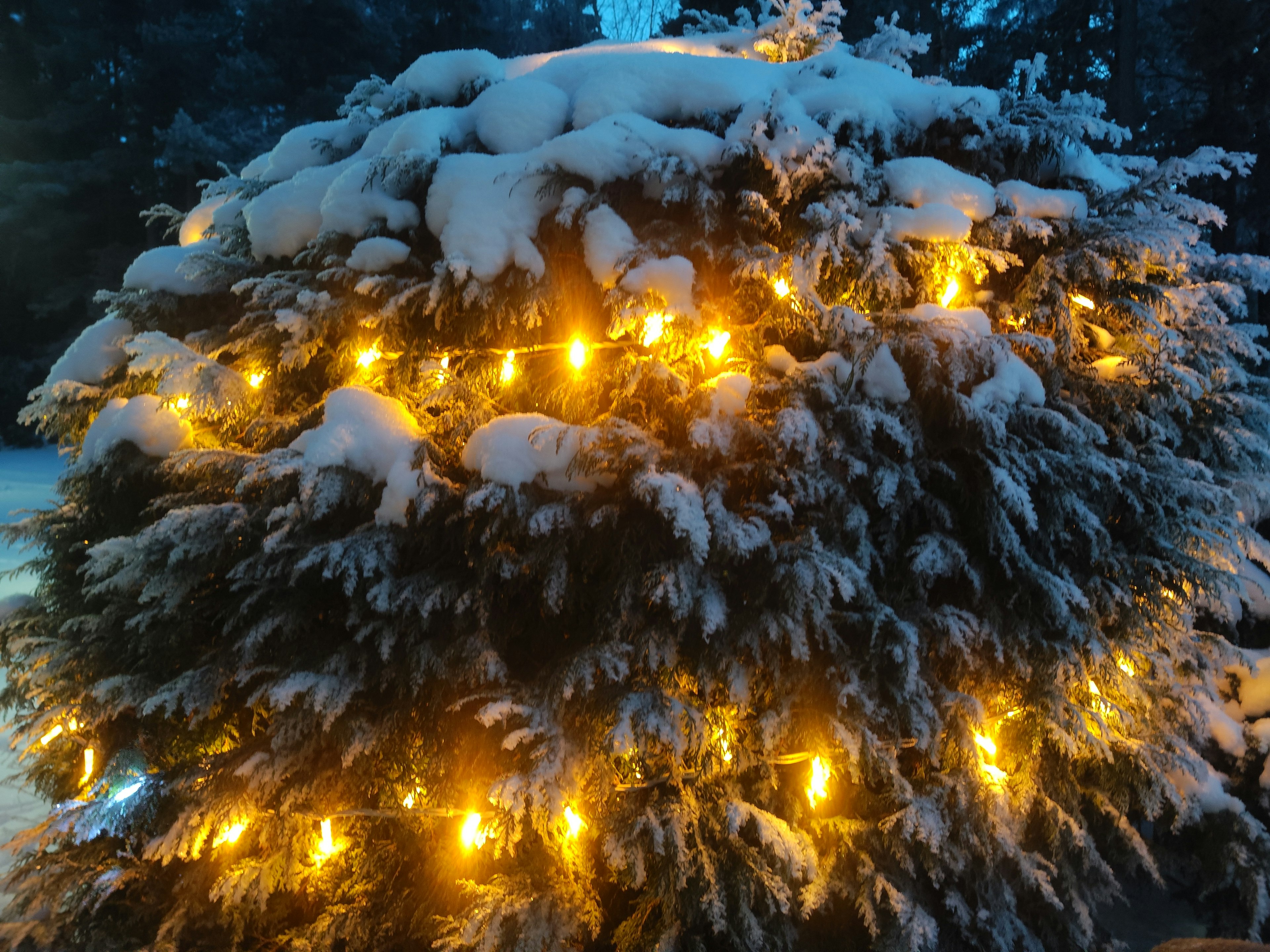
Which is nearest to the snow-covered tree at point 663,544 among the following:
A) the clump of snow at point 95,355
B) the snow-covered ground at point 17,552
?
the clump of snow at point 95,355

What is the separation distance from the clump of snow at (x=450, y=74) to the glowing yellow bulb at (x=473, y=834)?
3352 mm

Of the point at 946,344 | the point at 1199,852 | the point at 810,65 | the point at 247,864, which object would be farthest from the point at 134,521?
the point at 1199,852

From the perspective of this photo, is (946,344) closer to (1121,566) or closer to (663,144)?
(1121,566)

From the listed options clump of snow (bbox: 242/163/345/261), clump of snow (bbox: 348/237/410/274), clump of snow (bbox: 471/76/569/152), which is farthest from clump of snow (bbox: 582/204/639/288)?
clump of snow (bbox: 242/163/345/261)

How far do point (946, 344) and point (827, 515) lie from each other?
0.71 metres

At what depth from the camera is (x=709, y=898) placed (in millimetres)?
2266

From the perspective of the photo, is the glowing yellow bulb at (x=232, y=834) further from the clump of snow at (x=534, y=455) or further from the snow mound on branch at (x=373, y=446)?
the clump of snow at (x=534, y=455)

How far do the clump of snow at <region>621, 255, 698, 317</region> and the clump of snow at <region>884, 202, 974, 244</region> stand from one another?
753 mm

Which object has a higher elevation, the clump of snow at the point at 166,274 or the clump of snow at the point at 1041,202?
the clump of snow at the point at 1041,202

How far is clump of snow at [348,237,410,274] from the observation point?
272 cm

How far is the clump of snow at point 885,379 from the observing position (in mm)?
2402

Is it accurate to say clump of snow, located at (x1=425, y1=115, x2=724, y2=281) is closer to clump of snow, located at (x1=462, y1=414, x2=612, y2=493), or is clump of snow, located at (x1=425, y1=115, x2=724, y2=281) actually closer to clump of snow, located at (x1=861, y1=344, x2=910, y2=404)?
clump of snow, located at (x1=462, y1=414, x2=612, y2=493)

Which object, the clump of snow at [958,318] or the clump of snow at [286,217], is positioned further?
the clump of snow at [286,217]

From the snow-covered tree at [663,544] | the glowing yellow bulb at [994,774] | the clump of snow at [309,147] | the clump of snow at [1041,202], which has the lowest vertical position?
the glowing yellow bulb at [994,774]
